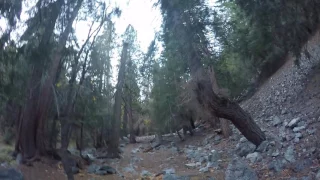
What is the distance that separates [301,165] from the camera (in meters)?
8.91

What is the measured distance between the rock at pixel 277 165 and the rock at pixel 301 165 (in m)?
0.47

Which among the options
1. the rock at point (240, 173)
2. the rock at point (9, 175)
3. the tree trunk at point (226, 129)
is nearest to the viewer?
the rock at point (240, 173)

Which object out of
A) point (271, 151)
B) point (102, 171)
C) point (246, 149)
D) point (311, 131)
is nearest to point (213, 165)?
point (246, 149)

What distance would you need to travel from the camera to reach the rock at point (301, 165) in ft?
28.8

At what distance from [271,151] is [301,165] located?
202 centimetres

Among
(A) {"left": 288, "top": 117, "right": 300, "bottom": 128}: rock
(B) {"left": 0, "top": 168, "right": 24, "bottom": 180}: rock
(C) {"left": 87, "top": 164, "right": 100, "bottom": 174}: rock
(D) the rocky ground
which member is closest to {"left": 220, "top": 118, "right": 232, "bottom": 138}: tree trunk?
(D) the rocky ground

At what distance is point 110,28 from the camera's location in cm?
1531

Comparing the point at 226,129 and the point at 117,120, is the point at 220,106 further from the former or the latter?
the point at 117,120

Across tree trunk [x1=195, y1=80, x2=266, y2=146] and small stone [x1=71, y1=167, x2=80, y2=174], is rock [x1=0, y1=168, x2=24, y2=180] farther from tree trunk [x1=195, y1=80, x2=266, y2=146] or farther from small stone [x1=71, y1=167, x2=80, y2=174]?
tree trunk [x1=195, y1=80, x2=266, y2=146]

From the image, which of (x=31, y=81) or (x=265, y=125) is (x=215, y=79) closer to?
(x=265, y=125)

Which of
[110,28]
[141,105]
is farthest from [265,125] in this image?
[141,105]

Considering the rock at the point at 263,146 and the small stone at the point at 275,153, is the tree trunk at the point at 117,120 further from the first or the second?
the small stone at the point at 275,153

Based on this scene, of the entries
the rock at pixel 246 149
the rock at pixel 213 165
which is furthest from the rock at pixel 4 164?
the rock at pixel 246 149

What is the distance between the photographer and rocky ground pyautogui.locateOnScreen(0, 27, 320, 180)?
31.4 feet
